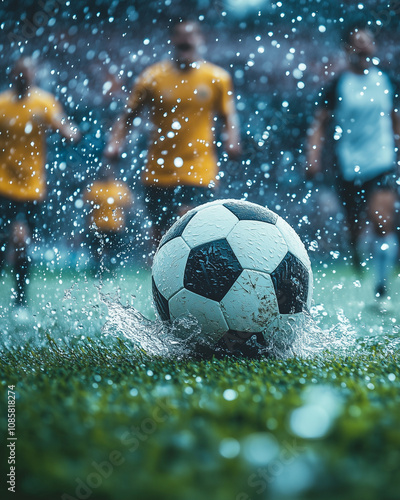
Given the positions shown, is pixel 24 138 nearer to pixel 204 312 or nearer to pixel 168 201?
pixel 168 201

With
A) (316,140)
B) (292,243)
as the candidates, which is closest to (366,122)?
(316,140)

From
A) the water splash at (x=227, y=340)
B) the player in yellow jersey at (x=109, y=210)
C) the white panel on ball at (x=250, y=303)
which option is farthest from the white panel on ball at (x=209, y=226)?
the player in yellow jersey at (x=109, y=210)

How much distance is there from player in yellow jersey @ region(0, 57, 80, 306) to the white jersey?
2567 millimetres

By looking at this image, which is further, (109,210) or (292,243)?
(109,210)

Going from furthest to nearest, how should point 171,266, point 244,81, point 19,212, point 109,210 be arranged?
point 244,81, point 109,210, point 19,212, point 171,266

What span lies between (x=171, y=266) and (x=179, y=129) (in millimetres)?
1983

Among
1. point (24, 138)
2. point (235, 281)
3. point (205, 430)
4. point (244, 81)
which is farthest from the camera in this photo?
point (244, 81)

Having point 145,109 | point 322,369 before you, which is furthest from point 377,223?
point 322,369

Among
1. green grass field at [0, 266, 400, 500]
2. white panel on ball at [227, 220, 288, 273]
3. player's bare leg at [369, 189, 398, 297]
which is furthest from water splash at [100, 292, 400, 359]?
player's bare leg at [369, 189, 398, 297]

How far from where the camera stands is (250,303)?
79.9 inches

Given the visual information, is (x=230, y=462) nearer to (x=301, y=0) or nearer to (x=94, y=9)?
(x=94, y=9)

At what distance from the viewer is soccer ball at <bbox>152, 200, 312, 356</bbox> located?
203cm

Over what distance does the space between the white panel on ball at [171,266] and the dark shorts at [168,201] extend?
4.97 feet

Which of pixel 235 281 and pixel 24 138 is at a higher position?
pixel 235 281
